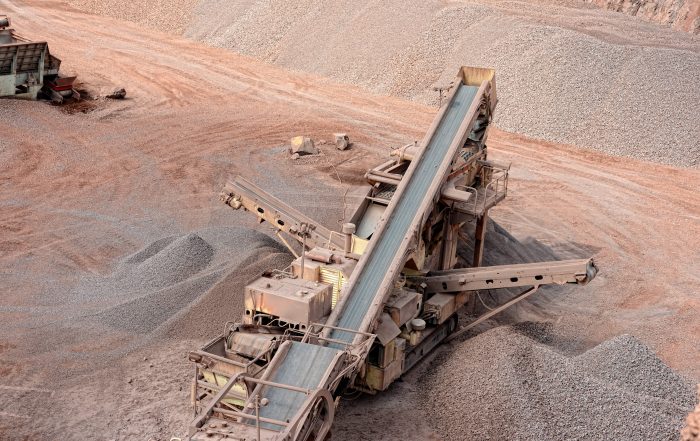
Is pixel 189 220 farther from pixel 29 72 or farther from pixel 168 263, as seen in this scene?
pixel 29 72

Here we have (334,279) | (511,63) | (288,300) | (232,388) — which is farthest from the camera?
(511,63)

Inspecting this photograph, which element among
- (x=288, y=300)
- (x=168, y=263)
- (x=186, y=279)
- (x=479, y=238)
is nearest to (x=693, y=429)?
(x=288, y=300)

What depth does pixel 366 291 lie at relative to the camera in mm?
13273

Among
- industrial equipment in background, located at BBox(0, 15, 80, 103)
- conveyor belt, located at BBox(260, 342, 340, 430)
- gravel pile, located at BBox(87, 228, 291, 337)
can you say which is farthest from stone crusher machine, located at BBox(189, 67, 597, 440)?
industrial equipment in background, located at BBox(0, 15, 80, 103)

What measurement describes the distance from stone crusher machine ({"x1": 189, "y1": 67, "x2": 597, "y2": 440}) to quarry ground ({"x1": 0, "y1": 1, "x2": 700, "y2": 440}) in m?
1.01

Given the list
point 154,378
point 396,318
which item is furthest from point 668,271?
point 154,378

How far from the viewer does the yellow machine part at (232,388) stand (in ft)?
37.4

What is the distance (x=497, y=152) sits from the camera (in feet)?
86.7

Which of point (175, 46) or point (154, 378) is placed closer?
point (154, 378)

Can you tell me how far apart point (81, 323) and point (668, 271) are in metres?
13.0

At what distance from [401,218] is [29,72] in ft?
56.5

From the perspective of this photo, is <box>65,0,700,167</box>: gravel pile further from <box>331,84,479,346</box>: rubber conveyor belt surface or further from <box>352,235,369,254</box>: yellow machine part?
<box>352,235,369,254</box>: yellow machine part

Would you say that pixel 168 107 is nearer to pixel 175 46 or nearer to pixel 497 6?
pixel 175 46

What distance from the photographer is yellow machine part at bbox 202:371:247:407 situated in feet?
37.4
